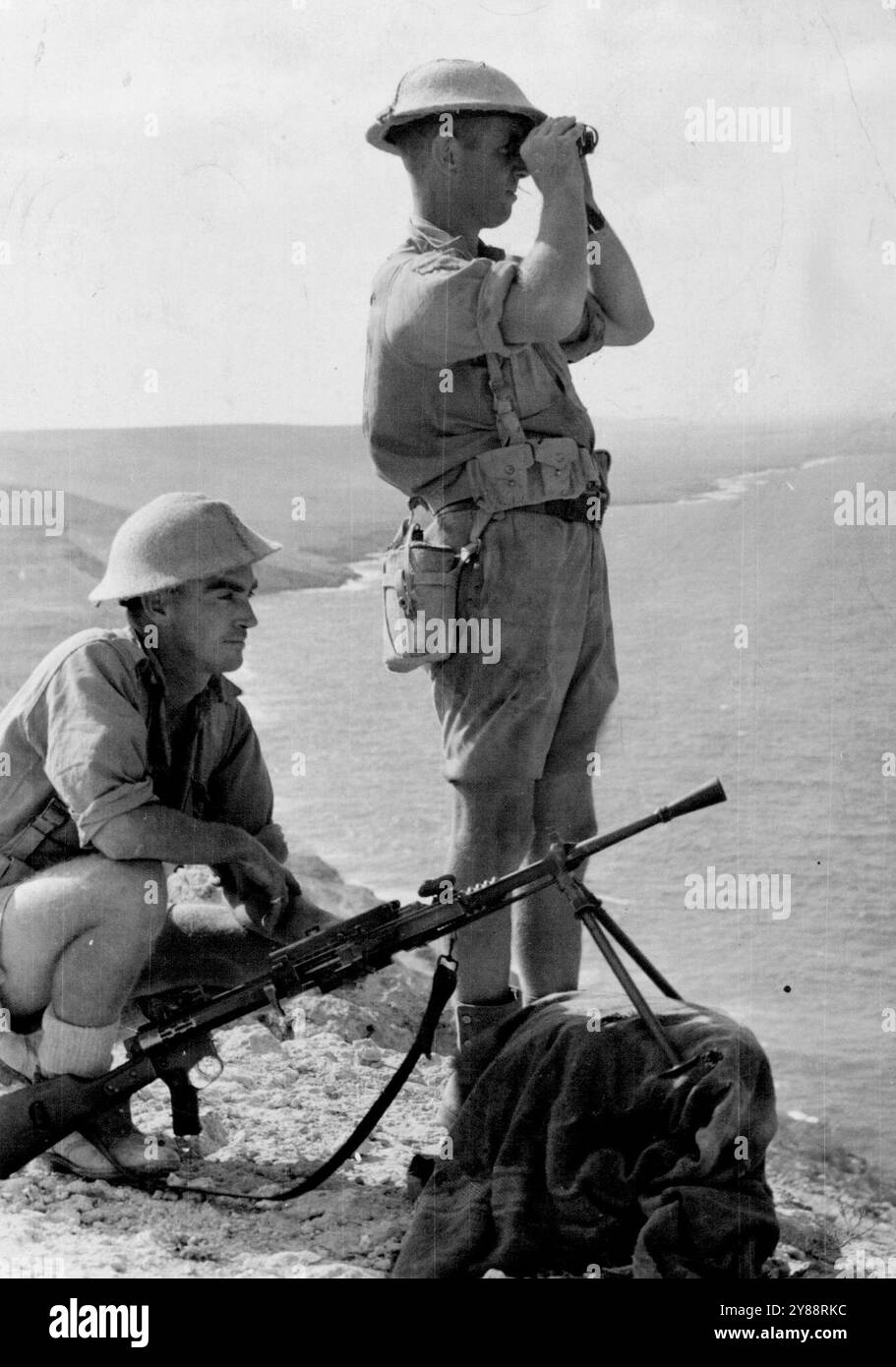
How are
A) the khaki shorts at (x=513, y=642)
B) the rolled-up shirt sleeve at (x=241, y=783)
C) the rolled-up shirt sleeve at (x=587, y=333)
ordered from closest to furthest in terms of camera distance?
1. the khaki shorts at (x=513, y=642)
2. the rolled-up shirt sleeve at (x=587, y=333)
3. the rolled-up shirt sleeve at (x=241, y=783)

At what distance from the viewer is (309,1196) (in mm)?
5062

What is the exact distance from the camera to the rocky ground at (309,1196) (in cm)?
475

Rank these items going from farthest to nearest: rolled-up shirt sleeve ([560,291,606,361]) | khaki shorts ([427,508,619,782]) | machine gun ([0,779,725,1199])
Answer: rolled-up shirt sleeve ([560,291,606,361]) → khaki shorts ([427,508,619,782]) → machine gun ([0,779,725,1199])

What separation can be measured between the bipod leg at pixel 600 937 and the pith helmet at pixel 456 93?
1.71 metres

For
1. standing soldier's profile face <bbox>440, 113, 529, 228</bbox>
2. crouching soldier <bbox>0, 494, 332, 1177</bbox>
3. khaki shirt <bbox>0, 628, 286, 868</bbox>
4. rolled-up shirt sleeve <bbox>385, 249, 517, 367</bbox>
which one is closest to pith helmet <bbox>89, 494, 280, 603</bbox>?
crouching soldier <bbox>0, 494, 332, 1177</bbox>

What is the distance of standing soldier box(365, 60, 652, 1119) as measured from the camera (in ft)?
16.3

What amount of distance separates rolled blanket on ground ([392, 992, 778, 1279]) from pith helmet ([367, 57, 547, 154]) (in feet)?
6.88

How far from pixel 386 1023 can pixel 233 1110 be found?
2.65 ft

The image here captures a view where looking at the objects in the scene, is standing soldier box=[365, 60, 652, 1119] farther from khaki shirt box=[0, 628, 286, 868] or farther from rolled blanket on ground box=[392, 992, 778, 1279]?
khaki shirt box=[0, 628, 286, 868]

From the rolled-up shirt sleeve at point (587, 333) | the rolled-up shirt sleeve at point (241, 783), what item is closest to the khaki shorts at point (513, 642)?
the rolled-up shirt sleeve at point (587, 333)

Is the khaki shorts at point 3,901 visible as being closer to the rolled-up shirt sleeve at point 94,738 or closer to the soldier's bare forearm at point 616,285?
the rolled-up shirt sleeve at point 94,738

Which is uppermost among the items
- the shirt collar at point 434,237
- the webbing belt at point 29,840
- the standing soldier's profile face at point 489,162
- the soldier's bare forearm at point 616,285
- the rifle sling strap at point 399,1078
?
the standing soldier's profile face at point 489,162

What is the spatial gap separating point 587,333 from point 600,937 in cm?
150
